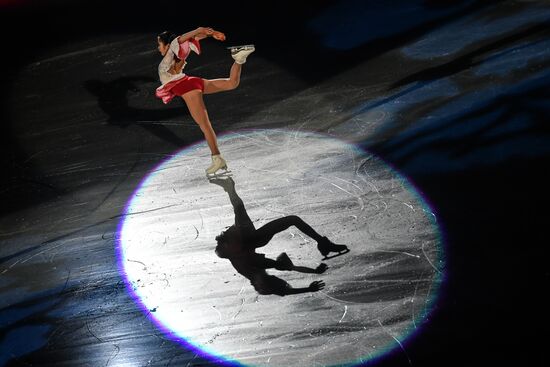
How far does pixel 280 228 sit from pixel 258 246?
1.21ft

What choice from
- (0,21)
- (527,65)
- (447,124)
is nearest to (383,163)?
(447,124)

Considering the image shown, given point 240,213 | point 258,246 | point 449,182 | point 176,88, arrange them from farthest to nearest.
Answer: point 176,88, point 240,213, point 449,182, point 258,246

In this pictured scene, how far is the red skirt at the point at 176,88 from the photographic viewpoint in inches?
322

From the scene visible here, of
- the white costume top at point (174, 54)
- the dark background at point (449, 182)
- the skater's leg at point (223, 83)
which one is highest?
the white costume top at point (174, 54)

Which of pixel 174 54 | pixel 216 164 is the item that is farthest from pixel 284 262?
pixel 174 54

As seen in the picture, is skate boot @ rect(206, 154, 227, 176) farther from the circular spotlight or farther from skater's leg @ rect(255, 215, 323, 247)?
skater's leg @ rect(255, 215, 323, 247)

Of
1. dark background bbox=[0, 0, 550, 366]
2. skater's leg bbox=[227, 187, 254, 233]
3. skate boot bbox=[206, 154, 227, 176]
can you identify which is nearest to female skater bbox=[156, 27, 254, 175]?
skate boot bbox=[206, 154, 227, 176]

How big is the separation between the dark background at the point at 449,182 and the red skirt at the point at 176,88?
2310 mm

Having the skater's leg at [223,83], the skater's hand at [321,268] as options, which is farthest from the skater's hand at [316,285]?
the skater's leg at [223,83]

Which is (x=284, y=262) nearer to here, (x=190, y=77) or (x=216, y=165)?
(x=216, y=165)

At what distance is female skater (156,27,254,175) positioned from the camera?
7.95m

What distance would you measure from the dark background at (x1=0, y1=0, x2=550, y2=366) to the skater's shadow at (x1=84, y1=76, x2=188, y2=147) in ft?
5.02

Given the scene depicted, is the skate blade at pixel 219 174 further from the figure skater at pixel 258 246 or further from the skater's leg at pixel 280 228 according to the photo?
the skater's leg at pixel 280 228

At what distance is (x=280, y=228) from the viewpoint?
7473 millimetres
